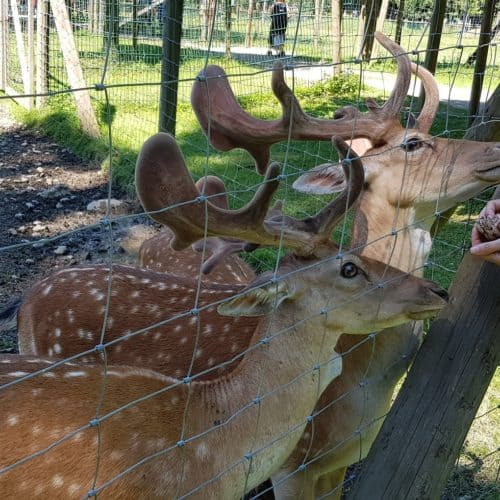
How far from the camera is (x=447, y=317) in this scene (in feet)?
7.50

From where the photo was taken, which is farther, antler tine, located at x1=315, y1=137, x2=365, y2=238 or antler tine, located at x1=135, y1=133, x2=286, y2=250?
antler tine, located at x1=315, y1=137, x2=365, y2=238

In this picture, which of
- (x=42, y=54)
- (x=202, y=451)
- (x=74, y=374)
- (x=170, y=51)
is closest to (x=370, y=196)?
(x=202, y=451)

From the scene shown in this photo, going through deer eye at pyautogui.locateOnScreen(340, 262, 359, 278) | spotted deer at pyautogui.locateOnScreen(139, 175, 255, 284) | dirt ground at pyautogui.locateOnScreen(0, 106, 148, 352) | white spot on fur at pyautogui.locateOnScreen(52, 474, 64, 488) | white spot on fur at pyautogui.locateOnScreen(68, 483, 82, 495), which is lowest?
dirt ground at pyautogui.locateOnScreen(0, 106, 148, 352)

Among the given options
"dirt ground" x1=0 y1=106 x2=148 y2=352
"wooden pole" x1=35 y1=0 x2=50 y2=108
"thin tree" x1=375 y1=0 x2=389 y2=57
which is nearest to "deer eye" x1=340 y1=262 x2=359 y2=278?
"dirt ground" x1=0 y1=106 x2=148 y2=352

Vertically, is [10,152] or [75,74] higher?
[75,74]

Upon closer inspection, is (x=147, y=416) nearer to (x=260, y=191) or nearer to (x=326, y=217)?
(x=260, y=191)

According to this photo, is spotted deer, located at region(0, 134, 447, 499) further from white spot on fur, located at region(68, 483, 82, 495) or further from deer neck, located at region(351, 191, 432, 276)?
deer neck, located at region(351, 191, 432, 276)

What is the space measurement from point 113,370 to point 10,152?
5824mm

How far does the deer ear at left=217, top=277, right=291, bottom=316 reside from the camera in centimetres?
208

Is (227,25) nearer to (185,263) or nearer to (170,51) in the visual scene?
(170,51)

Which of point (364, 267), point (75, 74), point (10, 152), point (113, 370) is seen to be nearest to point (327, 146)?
point (75, 74)

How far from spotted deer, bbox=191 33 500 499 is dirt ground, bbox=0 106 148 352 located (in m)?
1.27

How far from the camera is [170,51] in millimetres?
5035

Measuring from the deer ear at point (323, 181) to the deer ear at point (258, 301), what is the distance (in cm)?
66
